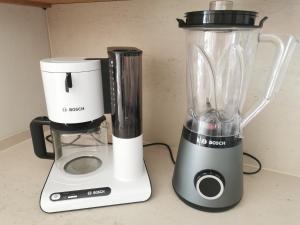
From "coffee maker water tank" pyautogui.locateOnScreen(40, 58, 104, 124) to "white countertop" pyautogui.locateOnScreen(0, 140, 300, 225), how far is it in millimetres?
198

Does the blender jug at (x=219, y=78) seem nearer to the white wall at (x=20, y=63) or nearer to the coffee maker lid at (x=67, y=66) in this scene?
the coffee maker lid at (x=67, y=66)

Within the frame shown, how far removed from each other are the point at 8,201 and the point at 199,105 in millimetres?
497

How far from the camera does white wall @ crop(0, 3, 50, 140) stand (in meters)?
0.77

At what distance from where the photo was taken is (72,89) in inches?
20.4

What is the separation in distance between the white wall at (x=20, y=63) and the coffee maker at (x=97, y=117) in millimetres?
272

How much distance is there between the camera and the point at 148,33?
733 mm

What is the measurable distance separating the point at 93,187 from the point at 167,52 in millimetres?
425

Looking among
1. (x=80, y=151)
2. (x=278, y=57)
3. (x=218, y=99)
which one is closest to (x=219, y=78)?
(x=218, y=99)

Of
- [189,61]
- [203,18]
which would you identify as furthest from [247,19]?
[189,61]

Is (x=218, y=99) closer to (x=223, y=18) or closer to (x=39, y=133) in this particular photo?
(x=223, y=18)

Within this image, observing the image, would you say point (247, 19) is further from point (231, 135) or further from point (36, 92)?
point (36, 92)

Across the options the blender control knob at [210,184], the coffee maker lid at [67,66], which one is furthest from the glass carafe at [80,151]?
the blender control knob at [210,184]

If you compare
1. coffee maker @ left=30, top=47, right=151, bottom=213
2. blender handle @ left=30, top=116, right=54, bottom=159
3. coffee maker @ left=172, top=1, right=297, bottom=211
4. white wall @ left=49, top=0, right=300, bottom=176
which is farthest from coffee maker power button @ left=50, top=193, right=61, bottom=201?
white wall @ left=49, top=0, right=300, bottom=176

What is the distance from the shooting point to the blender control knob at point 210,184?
1.60ft
